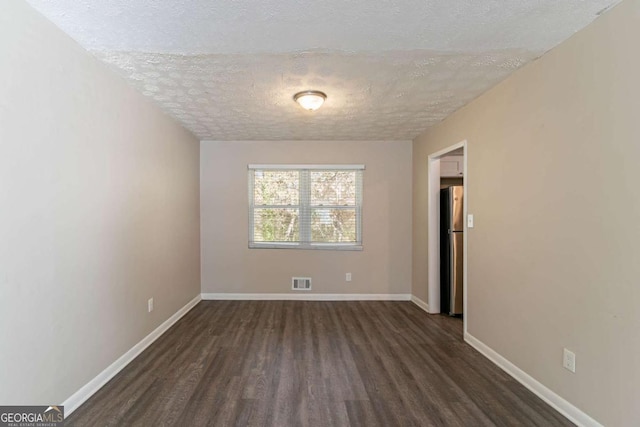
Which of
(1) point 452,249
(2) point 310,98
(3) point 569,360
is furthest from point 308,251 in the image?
(3) point 569,360

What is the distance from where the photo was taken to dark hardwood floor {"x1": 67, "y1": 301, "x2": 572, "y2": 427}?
188 cm

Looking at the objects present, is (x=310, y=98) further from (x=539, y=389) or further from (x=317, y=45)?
(x=539, y=389)

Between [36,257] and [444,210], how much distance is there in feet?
13.1

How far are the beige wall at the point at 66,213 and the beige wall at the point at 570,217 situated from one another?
10.4 ft

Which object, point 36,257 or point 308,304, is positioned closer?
point 36,257

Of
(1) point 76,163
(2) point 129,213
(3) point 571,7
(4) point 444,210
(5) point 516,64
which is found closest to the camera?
(3) point 571,7

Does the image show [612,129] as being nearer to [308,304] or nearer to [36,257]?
[36,257]

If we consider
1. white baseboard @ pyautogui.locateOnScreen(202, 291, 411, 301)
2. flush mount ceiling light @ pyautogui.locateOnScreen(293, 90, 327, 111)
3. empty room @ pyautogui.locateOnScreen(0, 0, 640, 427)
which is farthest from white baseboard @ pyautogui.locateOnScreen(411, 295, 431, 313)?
flush mount ceiling light @ pyautogui.locateOnScreen(293, 90, 327, 111)

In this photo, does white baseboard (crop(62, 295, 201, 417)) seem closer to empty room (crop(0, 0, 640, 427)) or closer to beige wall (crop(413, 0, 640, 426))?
empty room (crop(0, 0, 640, 427))

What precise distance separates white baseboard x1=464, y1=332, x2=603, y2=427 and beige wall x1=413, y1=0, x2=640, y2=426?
4 cm

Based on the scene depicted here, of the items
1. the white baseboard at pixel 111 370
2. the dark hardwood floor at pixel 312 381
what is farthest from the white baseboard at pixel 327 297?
the white baseboard at pixel 111 370

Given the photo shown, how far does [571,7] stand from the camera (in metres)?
1.60

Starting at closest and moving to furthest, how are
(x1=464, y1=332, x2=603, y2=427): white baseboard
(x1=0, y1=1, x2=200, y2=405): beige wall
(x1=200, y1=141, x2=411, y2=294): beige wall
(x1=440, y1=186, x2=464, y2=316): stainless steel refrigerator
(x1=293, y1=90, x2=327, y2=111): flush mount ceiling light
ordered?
(x1=0, y1=1, x2=200, y2=405): beige wall < (x1=464, y1=332, x2=603, y2=427): white baseboard < (x1=293, y1=90, x2=327, y2=111): flush mount ceiling light < (x1=440, y1=186, x2=464, y2=316): stainless steel refrigerator < (x1=200, y1=141, x2=411, y2=294): beige wall

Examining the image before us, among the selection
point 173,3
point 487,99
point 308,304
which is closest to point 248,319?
point 308,304
